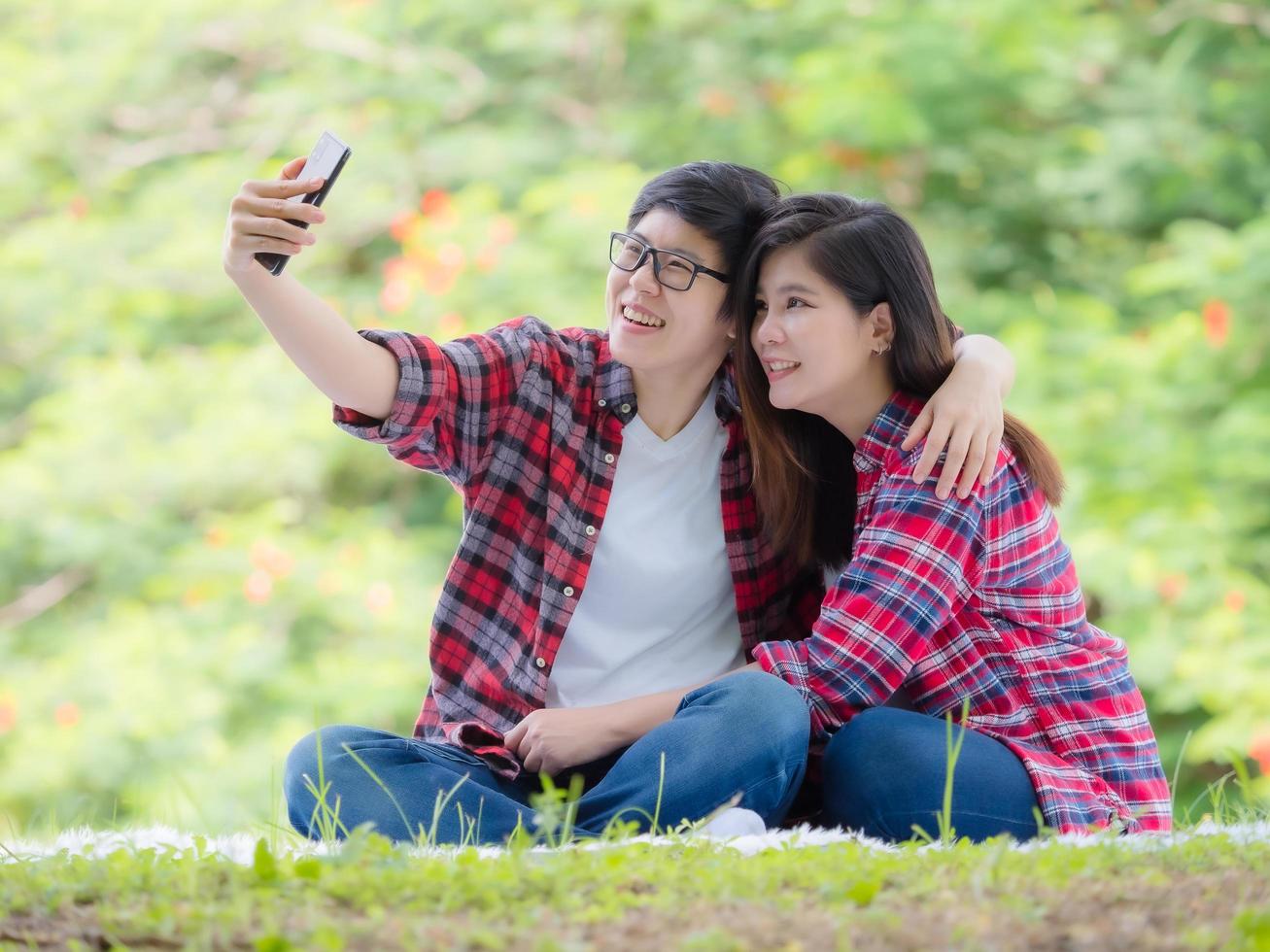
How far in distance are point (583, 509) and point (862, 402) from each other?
1.37ft

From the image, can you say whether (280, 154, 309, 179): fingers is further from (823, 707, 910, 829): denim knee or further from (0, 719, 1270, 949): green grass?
(823, 707, 910, 829): denim knee

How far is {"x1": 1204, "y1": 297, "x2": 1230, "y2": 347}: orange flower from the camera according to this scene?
384cm

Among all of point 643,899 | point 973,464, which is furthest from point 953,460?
point 643,899

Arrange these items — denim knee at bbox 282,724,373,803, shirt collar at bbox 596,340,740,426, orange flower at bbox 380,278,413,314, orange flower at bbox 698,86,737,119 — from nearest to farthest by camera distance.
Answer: denim knee at bbox 282,724,373,803 < shirt collar at bbox 596,340,740,426 < orange flower at bbox 380,278,413,314 < orange flower at bbox 698,86,737,119

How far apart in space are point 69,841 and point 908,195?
3909mm

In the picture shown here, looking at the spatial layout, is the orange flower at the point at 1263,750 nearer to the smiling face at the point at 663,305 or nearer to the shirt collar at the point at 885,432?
the shirt collar at the point at 885,432

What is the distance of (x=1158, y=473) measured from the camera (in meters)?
3.83

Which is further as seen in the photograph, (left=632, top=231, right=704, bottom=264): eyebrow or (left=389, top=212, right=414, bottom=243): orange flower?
A: (left=389, top=212, right=414, bottom=243): orange flower

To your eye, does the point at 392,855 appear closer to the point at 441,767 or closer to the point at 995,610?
the point at 441,767

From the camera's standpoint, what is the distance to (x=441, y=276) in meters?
4.41

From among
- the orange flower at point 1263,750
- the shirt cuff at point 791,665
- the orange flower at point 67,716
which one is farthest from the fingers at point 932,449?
the orange flower at point 67,716

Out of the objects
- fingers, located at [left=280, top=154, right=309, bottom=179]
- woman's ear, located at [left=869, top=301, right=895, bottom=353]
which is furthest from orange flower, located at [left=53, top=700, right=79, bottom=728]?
woman's ear, located at [left=869, top=301, right=895, bottom=353]

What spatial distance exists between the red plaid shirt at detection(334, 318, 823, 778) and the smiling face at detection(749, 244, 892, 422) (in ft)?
0.64

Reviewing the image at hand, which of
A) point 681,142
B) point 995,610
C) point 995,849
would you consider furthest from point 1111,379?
point 995,849
